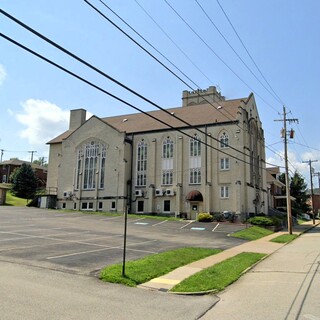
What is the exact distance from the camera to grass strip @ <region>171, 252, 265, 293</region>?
1060 centimetres

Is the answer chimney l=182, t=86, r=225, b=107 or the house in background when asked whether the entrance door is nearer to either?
chimney l=182, t=86, r=225, b=107

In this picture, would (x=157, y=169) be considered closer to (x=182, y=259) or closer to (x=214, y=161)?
(x=214, y=161)

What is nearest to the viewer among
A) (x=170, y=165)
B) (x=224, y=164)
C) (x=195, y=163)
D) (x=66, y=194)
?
(x=224, y=164)

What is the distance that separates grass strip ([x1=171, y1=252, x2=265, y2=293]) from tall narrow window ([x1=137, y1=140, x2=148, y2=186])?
105 feet

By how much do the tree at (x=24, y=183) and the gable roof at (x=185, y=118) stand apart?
13168mm

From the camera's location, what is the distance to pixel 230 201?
4222 centimetres

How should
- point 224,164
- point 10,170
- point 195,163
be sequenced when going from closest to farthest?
point 224,164 < point 195,163 < point 10,170

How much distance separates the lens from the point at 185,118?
162 feet

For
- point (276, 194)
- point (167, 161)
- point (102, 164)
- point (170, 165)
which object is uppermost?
point (167, 161)

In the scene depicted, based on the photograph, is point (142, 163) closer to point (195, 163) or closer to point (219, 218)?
point (195, 163)

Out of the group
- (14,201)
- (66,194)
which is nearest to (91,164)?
(66,194)

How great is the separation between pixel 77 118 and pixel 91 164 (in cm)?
1304

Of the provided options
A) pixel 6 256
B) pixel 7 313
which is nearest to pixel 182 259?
pixel 6 256

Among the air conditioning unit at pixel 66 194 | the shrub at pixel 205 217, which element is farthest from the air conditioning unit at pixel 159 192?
the air conditioning unit at pixel 66 194
